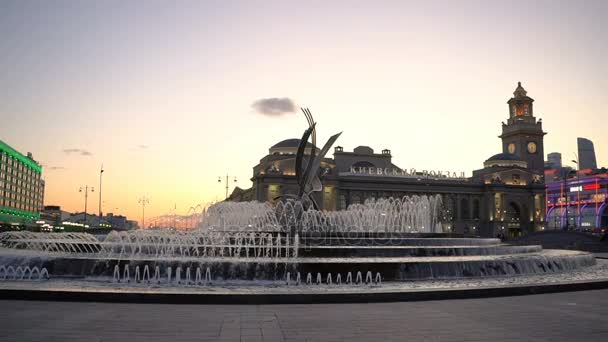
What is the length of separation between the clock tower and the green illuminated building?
107 metres

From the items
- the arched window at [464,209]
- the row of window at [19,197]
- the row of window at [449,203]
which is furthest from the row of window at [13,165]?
the arched window at [464,209]

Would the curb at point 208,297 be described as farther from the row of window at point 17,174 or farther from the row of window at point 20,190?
the row of window at point 20,190

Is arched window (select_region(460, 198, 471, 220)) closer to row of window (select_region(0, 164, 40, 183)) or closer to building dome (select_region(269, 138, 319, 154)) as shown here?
building dome (select_region(269, 138, 319, 154))

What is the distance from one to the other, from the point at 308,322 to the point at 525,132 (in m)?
123

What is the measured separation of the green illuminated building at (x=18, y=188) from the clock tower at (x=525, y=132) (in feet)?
350

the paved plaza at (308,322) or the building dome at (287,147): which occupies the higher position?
the building dome at (287,147)

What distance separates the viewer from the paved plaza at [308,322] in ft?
24.3

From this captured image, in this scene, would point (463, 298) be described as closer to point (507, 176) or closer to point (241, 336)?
point (241, 336)

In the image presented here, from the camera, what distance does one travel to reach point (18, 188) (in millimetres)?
114438

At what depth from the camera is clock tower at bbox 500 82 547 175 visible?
392 feet

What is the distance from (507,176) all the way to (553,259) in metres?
94.6

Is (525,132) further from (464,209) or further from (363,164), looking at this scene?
(363,164)

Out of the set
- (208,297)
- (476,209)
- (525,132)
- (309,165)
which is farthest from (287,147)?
(208,297)

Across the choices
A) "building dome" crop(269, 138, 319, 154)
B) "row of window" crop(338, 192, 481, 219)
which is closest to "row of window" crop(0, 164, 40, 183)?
"building dome" crop(269, 138, 319, 154)
